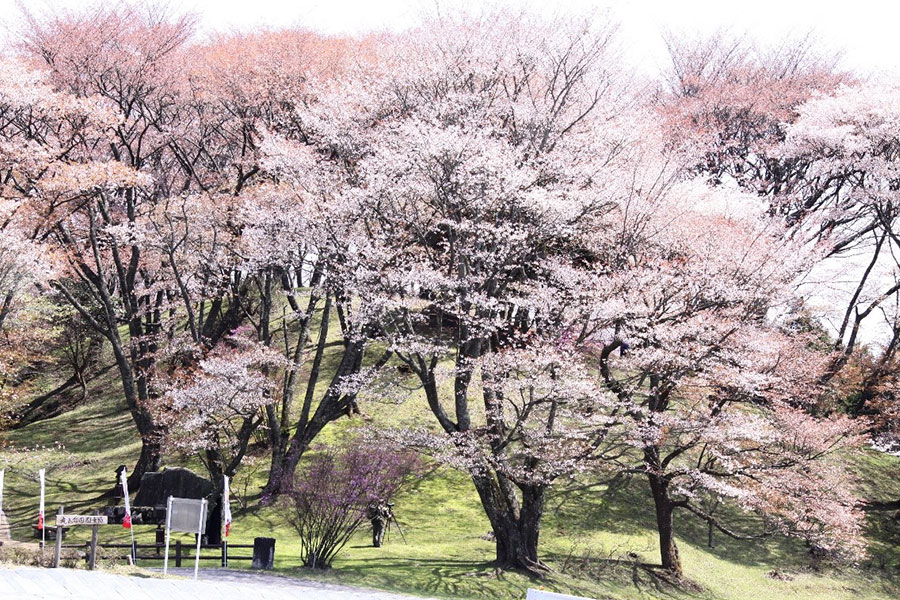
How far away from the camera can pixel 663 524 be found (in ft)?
62.2

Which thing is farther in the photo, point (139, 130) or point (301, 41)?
point (139, 130)

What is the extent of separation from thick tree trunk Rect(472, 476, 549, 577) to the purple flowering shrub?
1.91 m

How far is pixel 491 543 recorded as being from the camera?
19.9 metres

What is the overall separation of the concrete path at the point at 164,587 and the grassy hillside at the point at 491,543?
1250mm

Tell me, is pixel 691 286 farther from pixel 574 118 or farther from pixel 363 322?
pixel 363 322

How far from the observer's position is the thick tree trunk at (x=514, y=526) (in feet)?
57.2

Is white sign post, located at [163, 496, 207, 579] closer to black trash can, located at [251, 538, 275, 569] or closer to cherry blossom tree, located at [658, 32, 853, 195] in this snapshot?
black trash can, located at [251, 538, 275, 569]

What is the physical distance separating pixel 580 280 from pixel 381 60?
8.32m

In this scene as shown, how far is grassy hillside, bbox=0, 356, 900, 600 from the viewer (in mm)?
16859

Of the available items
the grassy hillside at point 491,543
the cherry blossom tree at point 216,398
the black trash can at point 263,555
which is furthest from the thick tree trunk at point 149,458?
the black trash can at point 263,555

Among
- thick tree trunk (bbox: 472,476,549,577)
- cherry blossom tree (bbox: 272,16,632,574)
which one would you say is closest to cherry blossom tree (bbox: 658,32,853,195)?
cherry blossom tree (bbox: 272,16,632,574)

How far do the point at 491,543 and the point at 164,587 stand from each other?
9846mm

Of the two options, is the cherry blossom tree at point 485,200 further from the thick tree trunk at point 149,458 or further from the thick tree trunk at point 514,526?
the thick tree trunk at point 149,458

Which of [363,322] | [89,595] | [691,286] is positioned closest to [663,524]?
[691,286]
